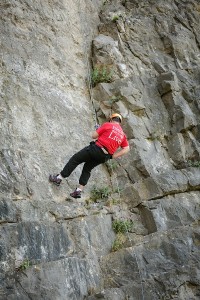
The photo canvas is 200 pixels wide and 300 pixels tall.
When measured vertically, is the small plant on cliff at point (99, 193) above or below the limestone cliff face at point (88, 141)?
below

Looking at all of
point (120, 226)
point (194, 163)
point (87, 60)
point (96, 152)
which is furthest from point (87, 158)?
point (87, 60)

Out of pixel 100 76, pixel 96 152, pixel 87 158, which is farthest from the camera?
pixel 100 76

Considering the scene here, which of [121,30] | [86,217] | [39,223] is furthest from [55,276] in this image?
[121,30]

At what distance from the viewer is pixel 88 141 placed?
10.7 metres

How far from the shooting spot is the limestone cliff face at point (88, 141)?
7.44 meters

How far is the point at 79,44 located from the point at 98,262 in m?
7.83

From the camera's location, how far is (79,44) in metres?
12.9

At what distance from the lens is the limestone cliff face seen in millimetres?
7441

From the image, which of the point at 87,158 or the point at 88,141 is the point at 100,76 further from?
the point at 87,158

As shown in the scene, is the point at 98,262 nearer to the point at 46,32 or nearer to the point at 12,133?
the point at 12,133

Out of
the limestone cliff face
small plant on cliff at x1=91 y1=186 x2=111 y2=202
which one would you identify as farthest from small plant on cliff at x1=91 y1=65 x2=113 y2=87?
small plant on cliff at x1=91 y1=186 x2=111 y2=202

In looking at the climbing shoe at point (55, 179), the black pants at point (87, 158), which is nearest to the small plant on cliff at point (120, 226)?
the black pants at point (87, 158)

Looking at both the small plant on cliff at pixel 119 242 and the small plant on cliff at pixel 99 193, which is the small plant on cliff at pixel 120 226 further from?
the small plant on cliff at pixel 99 193

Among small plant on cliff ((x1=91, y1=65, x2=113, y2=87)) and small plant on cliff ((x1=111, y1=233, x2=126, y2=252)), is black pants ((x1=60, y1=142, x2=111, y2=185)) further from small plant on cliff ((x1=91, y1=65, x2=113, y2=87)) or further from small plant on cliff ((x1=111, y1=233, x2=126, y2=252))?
small plant on cliff ((x1=91, y1=65, x2=113, y2=87))
